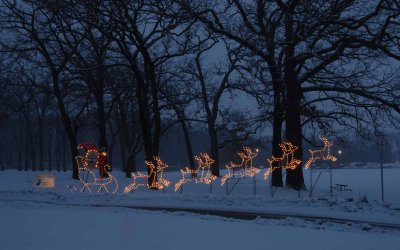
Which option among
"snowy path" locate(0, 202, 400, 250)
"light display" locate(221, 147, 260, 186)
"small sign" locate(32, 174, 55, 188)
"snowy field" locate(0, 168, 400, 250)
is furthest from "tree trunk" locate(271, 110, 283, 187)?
"snowy path" locate(0, 202, 400, 250)

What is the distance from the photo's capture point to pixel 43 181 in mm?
27547

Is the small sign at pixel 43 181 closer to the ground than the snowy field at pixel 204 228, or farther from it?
farther from it

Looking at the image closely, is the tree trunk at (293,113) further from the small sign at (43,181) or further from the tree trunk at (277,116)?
the small sign at (43,181)

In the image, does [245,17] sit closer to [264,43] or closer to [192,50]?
[264,43]

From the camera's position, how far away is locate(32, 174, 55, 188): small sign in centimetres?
2748

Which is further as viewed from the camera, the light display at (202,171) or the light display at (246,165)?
the light display at (202,171)

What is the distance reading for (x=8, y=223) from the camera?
14422 mm

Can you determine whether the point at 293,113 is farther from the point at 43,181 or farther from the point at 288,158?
the point at 43,181

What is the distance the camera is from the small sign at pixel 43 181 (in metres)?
27.5

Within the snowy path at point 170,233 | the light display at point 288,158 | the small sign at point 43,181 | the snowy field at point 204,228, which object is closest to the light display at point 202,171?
the light display at point 288,158

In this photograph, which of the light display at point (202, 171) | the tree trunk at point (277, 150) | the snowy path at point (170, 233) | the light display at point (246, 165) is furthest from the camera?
the tree trunk at point (277, 150)

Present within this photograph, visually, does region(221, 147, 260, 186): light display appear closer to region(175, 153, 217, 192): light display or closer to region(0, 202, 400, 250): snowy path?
region(175, 153, 217, 192): light display

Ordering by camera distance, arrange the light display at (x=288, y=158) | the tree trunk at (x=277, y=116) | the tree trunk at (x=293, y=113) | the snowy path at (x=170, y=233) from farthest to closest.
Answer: the tree trunk at (x=277, y=116), the tree trunk at (x=293, y=113), the light display at (x=288, y=158), the snowy path at (x=170, y=233)

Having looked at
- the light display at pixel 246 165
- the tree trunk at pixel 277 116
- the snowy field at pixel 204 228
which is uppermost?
the tree trunk at pixel 277 116
